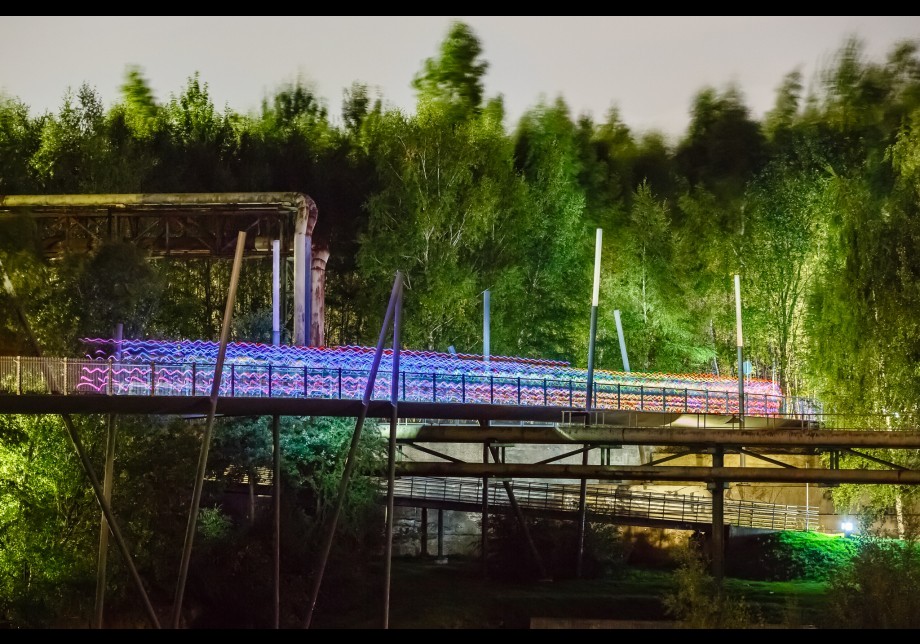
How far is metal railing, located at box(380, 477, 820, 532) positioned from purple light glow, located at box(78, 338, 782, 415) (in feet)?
17.2

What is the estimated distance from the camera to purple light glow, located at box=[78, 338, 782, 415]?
119 feet

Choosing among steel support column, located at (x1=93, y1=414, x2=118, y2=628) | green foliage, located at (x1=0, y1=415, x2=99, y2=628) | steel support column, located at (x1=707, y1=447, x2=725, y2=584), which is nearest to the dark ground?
steel support column, located at (x1=707, y1=447, x2=725, y2=584)

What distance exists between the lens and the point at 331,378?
3966cm

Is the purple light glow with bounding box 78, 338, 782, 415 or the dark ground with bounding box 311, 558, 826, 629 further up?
the purple light glow with bounding box 78, 338, 782, 415

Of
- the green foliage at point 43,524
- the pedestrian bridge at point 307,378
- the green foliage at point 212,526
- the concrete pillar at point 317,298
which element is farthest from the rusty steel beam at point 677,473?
the green foliage at point 43,524

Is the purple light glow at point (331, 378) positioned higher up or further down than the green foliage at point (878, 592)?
higher up

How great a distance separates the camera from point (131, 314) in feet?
143

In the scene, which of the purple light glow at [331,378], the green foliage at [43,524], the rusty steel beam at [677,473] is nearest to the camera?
the purple light glow at [331,378]

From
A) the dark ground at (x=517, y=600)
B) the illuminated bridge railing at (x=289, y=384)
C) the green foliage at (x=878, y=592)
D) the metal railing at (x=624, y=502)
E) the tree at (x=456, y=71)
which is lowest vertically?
the dark ground at (x=517, y=600)

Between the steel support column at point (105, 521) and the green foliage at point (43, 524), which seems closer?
the steel support column at point (105, 521)

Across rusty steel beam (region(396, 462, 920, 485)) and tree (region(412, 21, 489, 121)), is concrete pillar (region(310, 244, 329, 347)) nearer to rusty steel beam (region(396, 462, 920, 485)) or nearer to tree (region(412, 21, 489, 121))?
rusty steel beam (region(396, 462, 920, 485))

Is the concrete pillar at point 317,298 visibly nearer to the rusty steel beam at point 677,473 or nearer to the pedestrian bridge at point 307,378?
the pedestrian bridge at point 307,378

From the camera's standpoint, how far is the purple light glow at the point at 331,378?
119ft

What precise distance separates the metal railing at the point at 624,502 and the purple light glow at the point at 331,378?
206 inches
